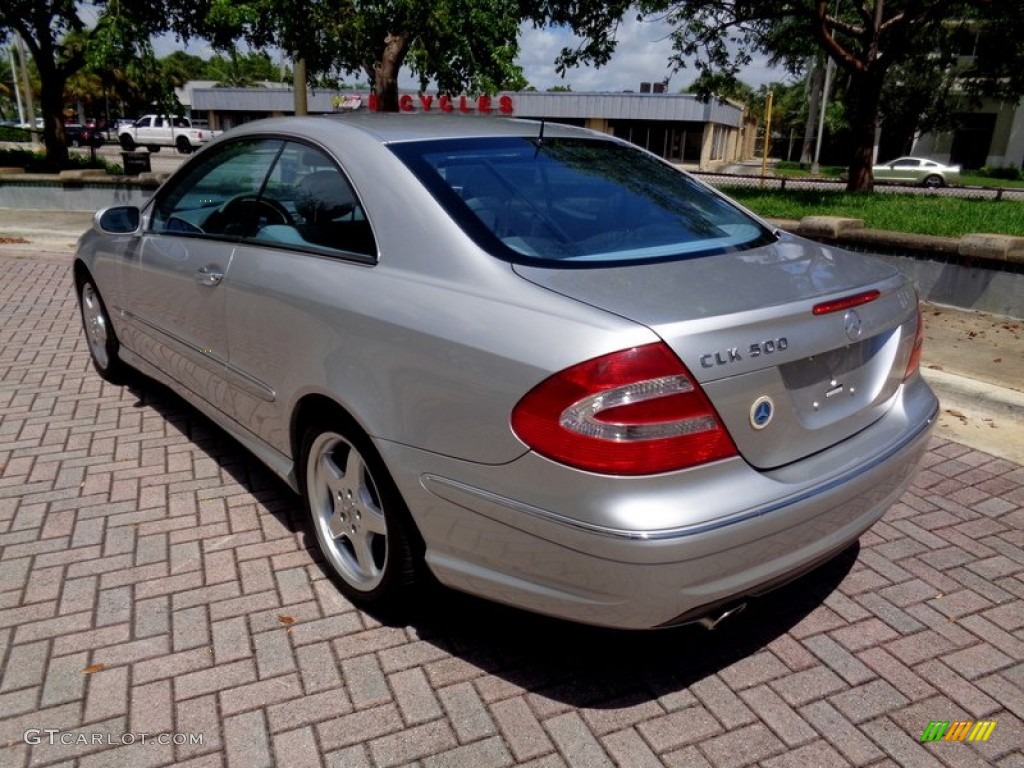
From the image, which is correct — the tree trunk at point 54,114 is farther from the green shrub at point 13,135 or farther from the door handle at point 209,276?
the green shrub at point 13,135

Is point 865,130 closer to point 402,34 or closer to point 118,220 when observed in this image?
point 402,34

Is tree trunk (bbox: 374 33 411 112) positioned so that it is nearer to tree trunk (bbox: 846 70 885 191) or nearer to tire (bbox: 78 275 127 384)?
tree trunk (bbox: 846 70 885 191)

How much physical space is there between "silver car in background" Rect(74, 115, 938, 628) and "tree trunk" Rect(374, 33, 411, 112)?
9.58m

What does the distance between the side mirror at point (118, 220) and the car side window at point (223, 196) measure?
0.41ft

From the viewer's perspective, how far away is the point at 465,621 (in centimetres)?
297

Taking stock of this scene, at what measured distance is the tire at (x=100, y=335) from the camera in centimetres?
510

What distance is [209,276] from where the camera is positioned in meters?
3.53

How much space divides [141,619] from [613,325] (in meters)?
1.97

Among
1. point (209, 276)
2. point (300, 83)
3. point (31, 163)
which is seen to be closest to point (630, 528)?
point (209, 276)

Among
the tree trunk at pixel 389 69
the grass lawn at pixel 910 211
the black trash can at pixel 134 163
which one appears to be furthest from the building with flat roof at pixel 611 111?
the grass lawn at pixel 910 211

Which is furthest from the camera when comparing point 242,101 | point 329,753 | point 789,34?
point 242,101

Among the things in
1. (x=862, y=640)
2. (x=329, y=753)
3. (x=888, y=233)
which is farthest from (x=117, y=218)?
(x=888, y=233)

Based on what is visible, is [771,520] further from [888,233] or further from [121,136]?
[121,136]

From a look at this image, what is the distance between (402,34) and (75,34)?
31.2 feet
